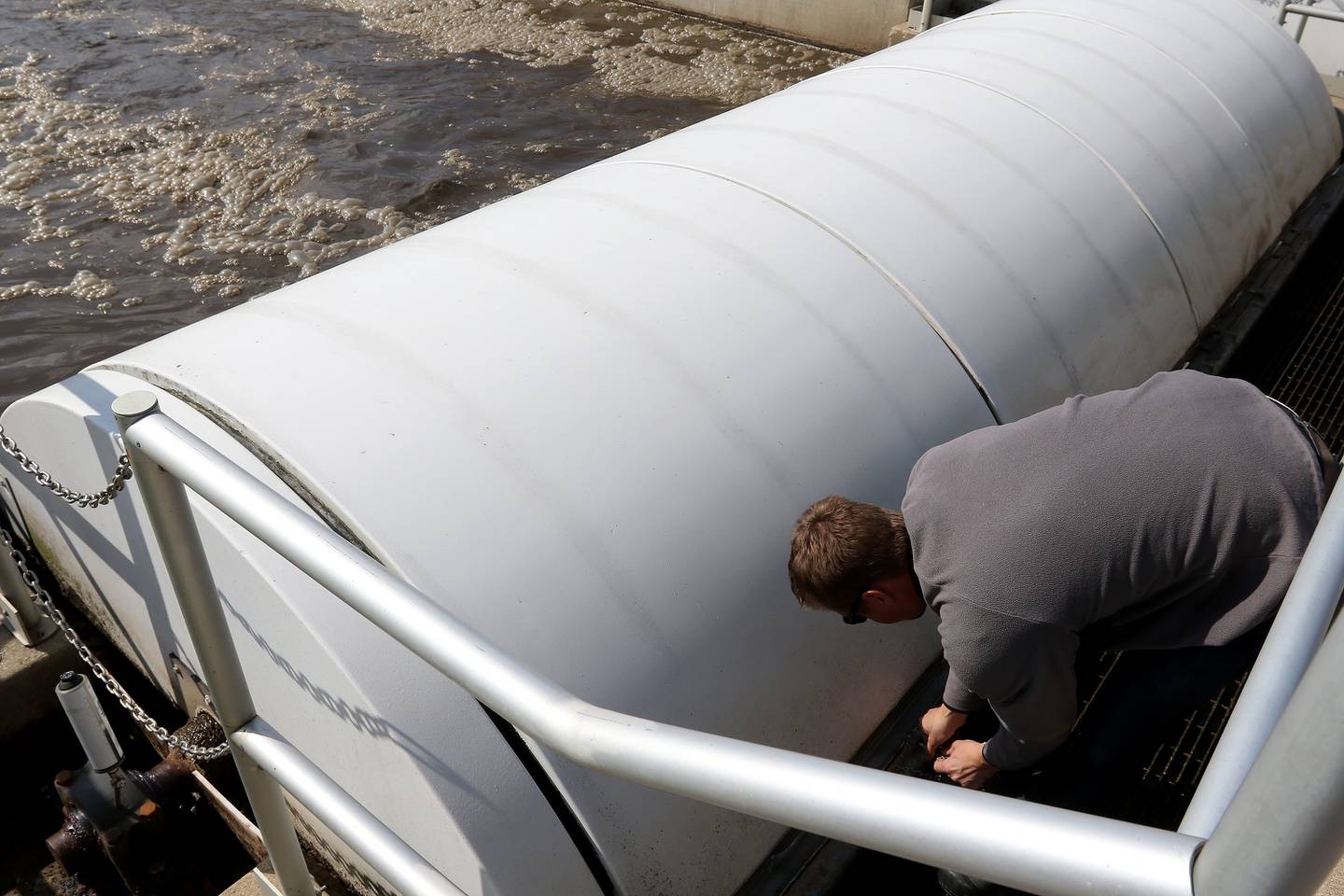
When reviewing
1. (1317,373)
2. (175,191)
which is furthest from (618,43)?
(1317,373)

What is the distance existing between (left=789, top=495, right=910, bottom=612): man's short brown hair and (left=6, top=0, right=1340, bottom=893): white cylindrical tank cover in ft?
0.78

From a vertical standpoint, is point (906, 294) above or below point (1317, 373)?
above

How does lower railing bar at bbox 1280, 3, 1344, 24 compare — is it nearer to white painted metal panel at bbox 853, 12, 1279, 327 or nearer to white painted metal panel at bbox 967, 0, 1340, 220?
white painted metal panel at bbox 967, 0, 1340, 220

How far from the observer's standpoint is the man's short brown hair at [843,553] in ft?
7.86

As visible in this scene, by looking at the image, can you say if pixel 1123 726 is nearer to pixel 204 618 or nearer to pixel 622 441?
pixel 622 441

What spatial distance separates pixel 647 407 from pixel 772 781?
1.70 m

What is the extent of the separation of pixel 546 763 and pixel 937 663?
1.48 metres

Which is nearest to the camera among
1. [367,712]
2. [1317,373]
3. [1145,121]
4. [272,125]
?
[367,712]

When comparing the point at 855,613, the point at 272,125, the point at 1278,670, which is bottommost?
the point at 272,125

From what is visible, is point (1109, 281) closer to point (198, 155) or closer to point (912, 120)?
point (912, 120)

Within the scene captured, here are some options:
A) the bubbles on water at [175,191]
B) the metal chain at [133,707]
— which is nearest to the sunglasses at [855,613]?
the metal chain at [133,707]

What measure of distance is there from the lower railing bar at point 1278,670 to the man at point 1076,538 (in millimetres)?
937

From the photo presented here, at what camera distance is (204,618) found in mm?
2164

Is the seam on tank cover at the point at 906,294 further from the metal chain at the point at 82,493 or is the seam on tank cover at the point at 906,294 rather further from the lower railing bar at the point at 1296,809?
the lower railing bar at the point at 1296,809
